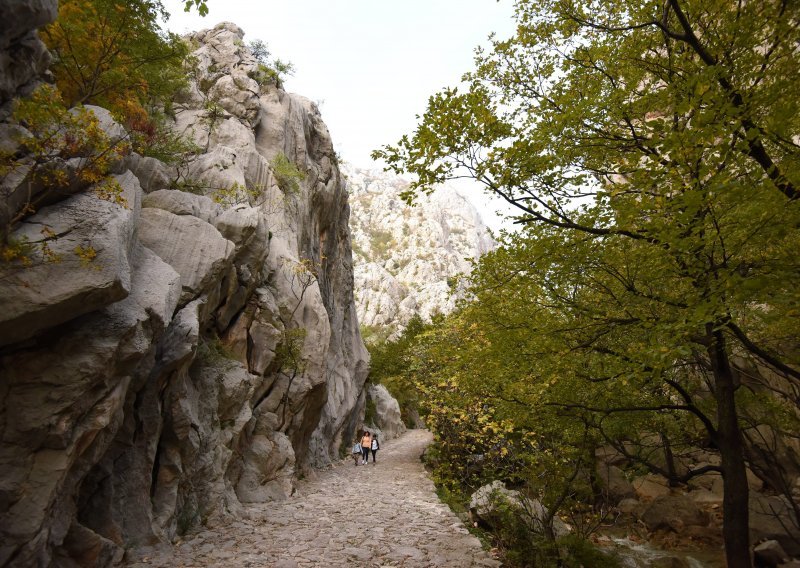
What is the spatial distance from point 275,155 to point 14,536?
73.1 ft

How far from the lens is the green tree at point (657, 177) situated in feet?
19.1

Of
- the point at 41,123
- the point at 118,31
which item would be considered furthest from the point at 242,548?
the point at 118,31

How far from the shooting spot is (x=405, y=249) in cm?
13162

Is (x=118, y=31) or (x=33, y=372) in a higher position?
(x=118, y=31)

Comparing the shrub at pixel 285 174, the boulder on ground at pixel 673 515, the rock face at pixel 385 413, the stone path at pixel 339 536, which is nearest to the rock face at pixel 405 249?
the rock face at pixel 385 413

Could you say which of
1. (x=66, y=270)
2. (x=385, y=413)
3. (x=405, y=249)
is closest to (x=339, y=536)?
(x=66, y=270)

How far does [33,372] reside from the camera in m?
7.07

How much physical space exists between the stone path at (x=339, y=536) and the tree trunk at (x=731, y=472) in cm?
472

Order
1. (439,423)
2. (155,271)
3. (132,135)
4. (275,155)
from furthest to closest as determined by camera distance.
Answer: (275,155), (439,423), (132,135), (155,271)

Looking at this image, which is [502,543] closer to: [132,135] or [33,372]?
[33,372]

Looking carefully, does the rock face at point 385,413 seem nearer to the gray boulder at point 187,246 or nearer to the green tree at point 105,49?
the gray boulder at point 187,246

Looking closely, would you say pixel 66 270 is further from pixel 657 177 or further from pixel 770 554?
pixel 770 554

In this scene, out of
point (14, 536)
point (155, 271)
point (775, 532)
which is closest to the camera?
point (14, 536)

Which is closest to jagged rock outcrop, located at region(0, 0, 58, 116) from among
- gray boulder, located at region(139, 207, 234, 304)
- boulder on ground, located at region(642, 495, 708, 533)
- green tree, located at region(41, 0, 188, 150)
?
green tree, located at region(41, 0, 188, 150)
